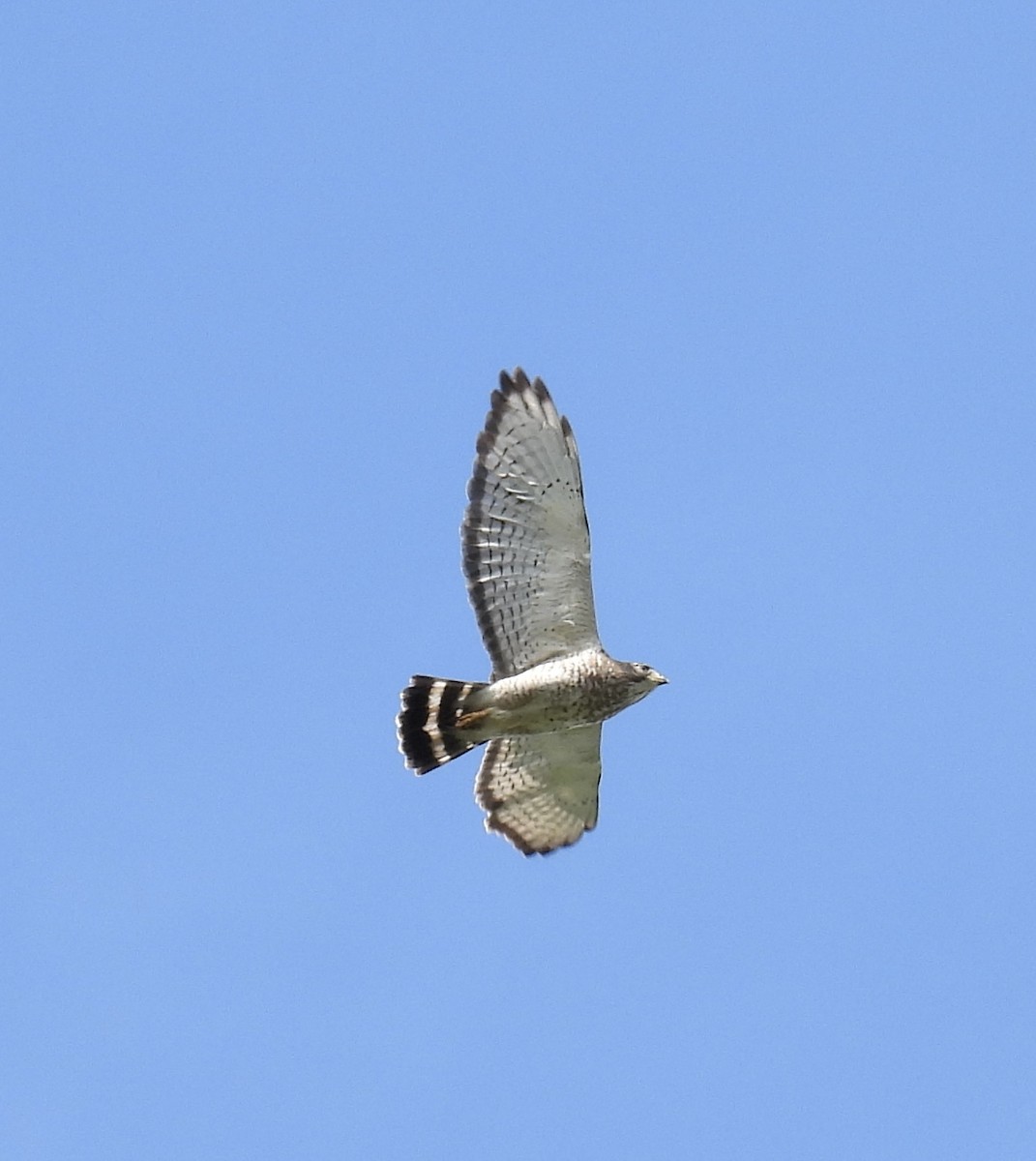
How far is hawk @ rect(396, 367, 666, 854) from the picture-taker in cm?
1686

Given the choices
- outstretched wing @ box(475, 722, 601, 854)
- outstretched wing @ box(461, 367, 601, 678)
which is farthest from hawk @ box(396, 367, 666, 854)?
outstretched wing @ box(475, 722, 601, 854)

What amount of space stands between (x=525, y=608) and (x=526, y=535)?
62 centimetres

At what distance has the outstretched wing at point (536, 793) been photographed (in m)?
18.4

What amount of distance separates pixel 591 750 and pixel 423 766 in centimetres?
147

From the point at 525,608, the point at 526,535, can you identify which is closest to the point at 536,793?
the point at 525,608

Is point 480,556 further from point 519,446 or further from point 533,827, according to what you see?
point 533,827

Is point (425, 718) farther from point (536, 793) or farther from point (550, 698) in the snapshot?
point (536, 793)

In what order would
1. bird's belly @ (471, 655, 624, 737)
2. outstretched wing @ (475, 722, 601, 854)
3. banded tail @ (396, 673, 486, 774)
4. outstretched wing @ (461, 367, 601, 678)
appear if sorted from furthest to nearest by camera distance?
outstretched wing @ (475, 722, 601, 854) < banded tail @ (396, 673, 486, 774) < bird's belly @ (471, 655, 624, 737) < outstretched wing @ (461, 367, 601, 678)

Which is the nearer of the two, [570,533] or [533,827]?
[570,533]

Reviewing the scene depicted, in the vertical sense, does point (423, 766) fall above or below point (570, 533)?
below

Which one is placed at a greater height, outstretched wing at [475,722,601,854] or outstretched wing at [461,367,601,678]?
outstretched wing at [461,367,601,678]

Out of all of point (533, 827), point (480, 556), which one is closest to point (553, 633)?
point (480, 556)

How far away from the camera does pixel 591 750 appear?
1833 centimetres

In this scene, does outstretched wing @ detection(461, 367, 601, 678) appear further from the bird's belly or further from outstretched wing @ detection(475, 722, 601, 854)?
outstretched wing @ detection(475, 722, 601, 854)
